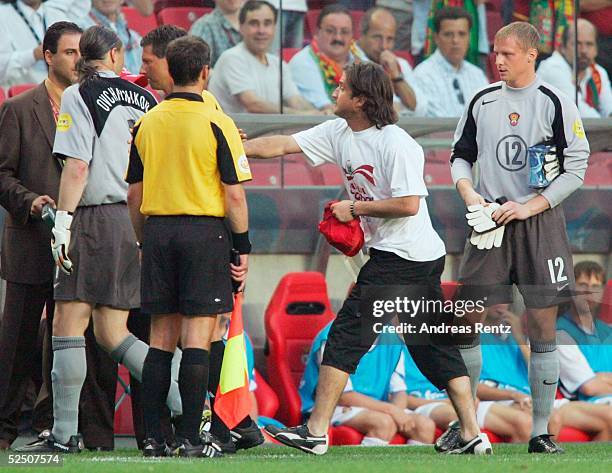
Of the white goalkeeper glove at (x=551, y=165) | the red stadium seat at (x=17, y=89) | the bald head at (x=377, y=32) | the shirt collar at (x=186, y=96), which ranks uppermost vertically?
the bald head at (x=377, y=32)

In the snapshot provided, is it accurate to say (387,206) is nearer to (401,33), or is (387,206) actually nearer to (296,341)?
(296,341)

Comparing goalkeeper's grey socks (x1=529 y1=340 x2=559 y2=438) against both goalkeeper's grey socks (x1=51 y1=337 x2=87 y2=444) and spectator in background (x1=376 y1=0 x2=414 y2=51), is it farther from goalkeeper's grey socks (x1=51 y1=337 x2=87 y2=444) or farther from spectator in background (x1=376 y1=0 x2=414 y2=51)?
spectator in background (x1=376 y1=0 x2=414 y2=51)

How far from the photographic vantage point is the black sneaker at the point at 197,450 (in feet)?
18.7

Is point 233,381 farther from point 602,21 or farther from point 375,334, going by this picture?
point 602,21

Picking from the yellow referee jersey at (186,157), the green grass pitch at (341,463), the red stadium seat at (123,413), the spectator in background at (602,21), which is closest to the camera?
the green grass pitch at (341,463)

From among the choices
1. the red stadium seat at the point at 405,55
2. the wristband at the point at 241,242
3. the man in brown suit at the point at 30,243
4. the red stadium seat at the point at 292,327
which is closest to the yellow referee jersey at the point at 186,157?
the wristband at the point at 241,242

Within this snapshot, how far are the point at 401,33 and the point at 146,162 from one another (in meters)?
4.60

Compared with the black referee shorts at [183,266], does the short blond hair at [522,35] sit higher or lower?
higher

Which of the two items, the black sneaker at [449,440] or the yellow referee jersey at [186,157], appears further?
the black sneaker at [449,440]

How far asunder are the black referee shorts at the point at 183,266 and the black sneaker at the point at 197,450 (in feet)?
1.75

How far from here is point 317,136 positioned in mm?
6434

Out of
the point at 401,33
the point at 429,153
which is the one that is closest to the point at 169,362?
the point at 429,153

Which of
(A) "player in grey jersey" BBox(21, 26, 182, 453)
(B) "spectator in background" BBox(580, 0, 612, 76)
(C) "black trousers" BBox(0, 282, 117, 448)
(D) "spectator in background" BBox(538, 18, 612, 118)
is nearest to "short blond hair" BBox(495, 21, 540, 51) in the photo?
(A) "player in grey jersey" BBox(21, 26, 182, 453)

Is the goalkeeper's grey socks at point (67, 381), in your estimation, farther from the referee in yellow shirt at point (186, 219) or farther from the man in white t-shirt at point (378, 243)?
the man in white t-shirt at point (378, 243)
